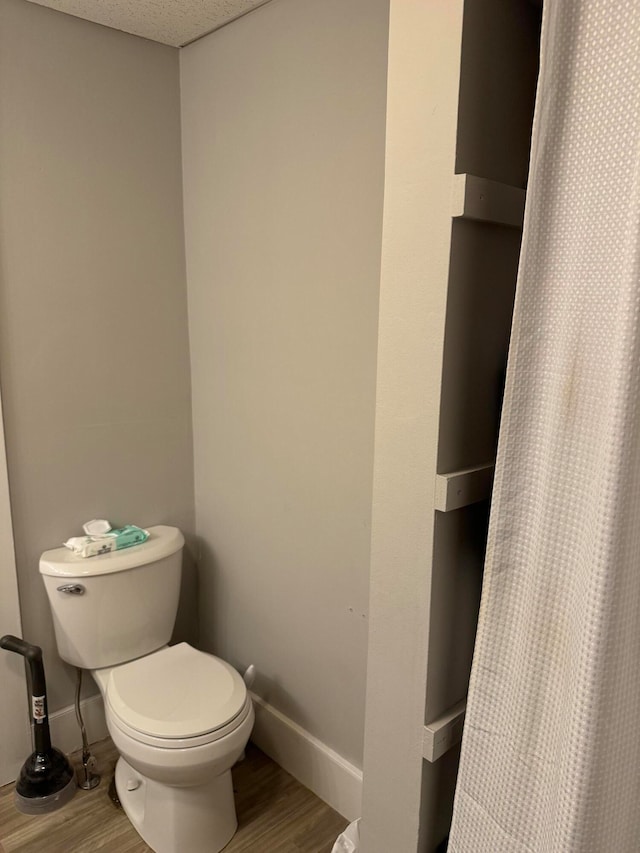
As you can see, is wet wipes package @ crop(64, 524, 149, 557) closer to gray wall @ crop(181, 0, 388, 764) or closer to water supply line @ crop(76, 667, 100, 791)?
gray wall @ crop(181, 0, 388, 764)

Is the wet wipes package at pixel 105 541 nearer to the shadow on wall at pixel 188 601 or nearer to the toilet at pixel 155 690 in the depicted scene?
the toilet at pixel 155 690

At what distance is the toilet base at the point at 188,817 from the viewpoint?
174 centimetres

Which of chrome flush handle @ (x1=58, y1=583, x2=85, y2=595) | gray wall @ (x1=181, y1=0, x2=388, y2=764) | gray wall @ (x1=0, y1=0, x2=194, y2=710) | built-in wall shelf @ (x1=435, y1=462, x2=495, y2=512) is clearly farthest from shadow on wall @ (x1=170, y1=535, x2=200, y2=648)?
built-in wall shelf @ (x1=435, y1=462, x2=495, y2=512)

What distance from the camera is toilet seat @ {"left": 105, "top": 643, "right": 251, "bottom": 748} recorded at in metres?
1.63

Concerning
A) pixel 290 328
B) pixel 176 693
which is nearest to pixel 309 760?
pixel 176 693

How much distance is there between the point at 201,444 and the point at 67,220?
2.72 ft

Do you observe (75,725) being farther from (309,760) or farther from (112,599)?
(309,760)

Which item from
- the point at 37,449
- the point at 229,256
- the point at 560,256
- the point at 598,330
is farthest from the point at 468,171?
the point at 37,449

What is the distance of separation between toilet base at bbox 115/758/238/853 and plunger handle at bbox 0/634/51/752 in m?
0.34

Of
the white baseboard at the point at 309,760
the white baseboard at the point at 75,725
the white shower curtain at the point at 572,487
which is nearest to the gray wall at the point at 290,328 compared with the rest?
the white baseboard at the point at 309,760

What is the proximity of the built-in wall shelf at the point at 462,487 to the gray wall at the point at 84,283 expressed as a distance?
1349 mm

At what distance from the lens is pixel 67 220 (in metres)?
1.93

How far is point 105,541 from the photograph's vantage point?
2002mm

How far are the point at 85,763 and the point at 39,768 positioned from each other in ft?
0.49
